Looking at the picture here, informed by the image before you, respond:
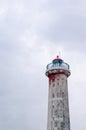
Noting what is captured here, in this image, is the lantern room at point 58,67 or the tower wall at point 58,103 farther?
the lantern room at point 58,67

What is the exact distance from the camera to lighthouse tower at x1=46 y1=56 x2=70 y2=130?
148 ft

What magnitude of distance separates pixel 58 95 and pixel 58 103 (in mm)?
1277

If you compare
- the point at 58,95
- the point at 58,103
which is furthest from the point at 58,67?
the point at 58,103

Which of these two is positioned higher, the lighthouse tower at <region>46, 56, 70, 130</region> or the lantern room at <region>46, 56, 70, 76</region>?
the lantern room at <region>46, 56, 70, 76</region>

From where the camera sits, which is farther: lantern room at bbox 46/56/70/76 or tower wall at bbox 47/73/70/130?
lantern room at bbox 46/56/70/76

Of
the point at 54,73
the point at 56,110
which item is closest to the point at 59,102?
the point at 56,110

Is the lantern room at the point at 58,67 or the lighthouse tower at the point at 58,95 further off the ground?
the lantern room at the point at 58,67

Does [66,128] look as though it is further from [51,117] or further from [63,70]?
[63,70]

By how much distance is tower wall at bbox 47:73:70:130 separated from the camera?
45.0 metres

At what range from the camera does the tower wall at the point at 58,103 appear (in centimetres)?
4504

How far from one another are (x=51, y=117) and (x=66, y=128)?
2.79 metres

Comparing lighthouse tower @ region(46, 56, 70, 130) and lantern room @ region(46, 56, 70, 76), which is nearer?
lighthouse tower @ region(46, 56, 70, 130)

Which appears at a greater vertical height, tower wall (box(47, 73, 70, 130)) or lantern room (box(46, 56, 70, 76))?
lantern room (box(46, 56, 70, 76))

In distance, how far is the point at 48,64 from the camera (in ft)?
161
